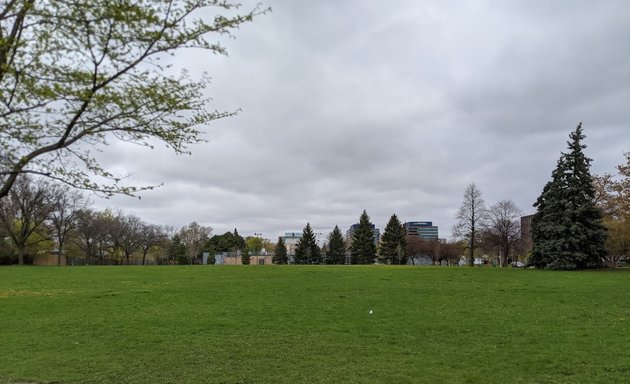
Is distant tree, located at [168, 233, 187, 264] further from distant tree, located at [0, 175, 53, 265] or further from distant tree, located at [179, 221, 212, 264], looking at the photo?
distant tree, located at [0, 175, 53, 265]

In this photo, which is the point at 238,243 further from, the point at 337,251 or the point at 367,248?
the point at 367,248

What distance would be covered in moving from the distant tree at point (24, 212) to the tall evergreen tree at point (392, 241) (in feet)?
181

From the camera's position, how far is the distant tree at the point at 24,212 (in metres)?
63.6

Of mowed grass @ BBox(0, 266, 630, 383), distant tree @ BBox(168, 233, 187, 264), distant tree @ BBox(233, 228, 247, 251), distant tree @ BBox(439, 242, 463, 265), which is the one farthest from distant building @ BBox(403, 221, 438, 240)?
mowed grass @ BBox(0, 266, 630, 383)

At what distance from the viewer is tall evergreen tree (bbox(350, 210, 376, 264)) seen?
93688 mm

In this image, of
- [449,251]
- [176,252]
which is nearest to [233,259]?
[176,252]

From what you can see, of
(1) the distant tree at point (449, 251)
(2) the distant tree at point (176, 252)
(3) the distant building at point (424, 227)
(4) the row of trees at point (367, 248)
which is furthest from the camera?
(3) the distant building at point (424, 227)

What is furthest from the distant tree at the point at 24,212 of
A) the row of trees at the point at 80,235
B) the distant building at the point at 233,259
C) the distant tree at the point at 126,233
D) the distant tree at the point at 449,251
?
the distant tree at the point at 449,251

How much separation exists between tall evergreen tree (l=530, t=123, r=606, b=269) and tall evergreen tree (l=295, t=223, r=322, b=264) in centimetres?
5503

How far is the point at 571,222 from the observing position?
42812 mm

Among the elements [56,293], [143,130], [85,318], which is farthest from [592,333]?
[56,293]

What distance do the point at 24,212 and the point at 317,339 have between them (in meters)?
66.8

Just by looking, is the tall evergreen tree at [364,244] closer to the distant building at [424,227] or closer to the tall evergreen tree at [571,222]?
the tall evergreen tree at [571,222]

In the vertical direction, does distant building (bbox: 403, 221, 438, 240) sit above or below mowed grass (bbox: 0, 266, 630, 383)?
above
